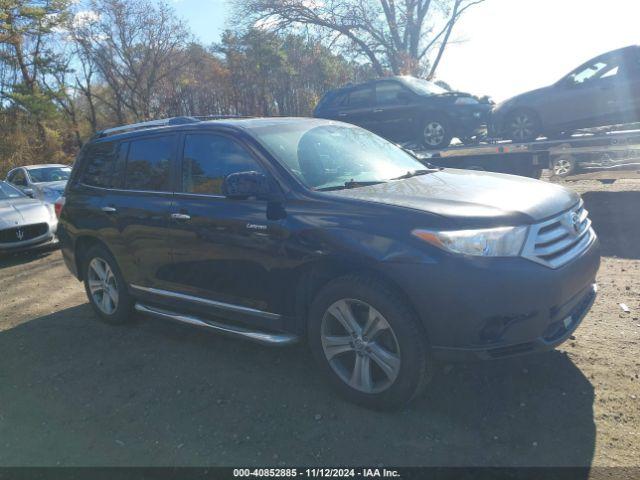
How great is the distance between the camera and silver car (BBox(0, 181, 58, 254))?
8594 millimetres

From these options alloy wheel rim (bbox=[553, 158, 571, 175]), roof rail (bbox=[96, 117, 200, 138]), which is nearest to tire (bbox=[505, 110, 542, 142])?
alloy wheel rim (bbox=[553, 158, 571, 175])

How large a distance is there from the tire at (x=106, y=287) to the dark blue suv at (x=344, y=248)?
50 millimetres

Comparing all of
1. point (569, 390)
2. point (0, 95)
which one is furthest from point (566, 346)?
point (0, 95)

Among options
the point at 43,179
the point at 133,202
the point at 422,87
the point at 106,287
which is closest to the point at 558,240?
the point at 133,202

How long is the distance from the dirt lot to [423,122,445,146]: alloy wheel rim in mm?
5992

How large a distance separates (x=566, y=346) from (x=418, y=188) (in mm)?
1692

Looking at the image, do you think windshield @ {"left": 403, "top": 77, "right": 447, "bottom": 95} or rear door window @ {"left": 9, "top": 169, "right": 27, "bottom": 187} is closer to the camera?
windshield @ {"left": 403, "top": 77, "right": 447, "bottom": 95}

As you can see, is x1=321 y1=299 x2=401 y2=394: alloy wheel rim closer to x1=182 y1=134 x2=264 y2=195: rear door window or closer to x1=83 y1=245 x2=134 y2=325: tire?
x1=182 y1=134 x2=264 y2=195: rear door window

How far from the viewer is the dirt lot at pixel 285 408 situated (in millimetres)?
2816

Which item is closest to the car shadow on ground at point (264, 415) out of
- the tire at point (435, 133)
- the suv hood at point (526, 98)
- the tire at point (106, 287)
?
the tire at point (106, 287)

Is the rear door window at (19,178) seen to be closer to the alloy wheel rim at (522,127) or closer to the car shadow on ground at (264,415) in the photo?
the car shadow on ground at (264,415)

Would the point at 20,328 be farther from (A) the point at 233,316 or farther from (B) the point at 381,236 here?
(B) the point at 381,236

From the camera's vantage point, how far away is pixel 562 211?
327 cm

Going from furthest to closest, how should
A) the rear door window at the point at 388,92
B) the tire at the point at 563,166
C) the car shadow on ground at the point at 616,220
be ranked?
the rear door window at the point at 388,92
the tire at the point at 563,166
the car shadow on ground at the point at 616,220
